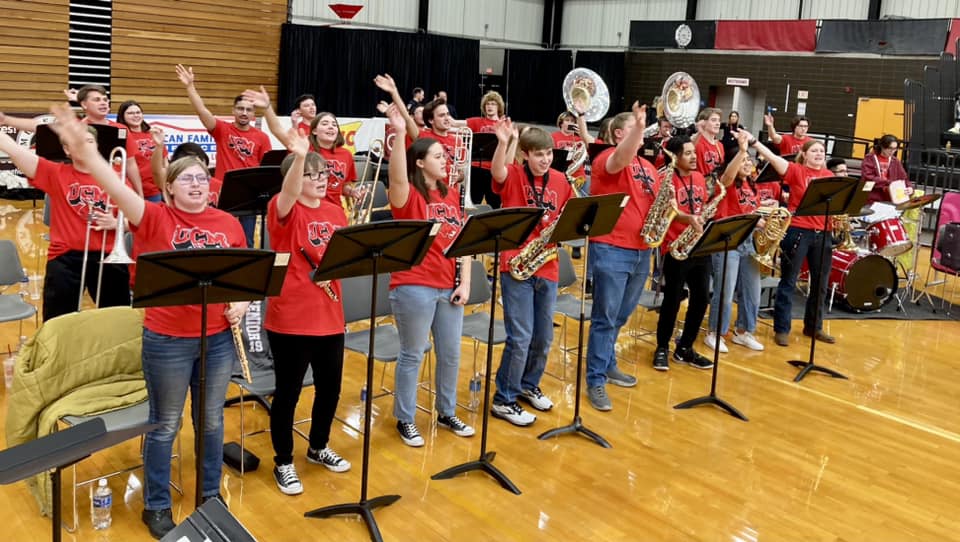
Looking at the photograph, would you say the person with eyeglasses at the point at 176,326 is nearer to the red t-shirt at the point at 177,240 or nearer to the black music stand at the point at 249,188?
the red t-shirt at the point at 177,240

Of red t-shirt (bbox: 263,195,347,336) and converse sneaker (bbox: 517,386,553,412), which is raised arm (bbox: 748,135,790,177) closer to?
converse sneaker (bbox: 517,386,553,412)

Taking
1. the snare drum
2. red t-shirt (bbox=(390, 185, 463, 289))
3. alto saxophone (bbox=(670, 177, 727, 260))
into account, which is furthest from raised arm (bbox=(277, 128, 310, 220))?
the snare drum

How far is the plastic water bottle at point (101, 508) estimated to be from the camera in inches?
164

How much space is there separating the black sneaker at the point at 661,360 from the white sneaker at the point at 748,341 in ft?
3.65

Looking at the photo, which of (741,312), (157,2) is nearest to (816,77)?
(741,312)

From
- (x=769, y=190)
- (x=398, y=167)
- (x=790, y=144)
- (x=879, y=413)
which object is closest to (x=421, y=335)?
(x=398, y=167)

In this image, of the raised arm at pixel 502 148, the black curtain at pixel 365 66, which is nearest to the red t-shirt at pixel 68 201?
the raised arm at pixel 502 148

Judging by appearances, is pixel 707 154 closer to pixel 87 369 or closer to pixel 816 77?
pixel 87 369

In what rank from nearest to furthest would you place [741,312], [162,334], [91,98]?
[162,334]
[91,98]
[741,312]

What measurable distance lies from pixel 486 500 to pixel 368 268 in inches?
61.2

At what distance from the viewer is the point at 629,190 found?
5816 millimetres

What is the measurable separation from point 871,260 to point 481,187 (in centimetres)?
455

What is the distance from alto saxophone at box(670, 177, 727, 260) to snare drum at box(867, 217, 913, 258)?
337 cm

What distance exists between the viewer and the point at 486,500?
4.64 m
